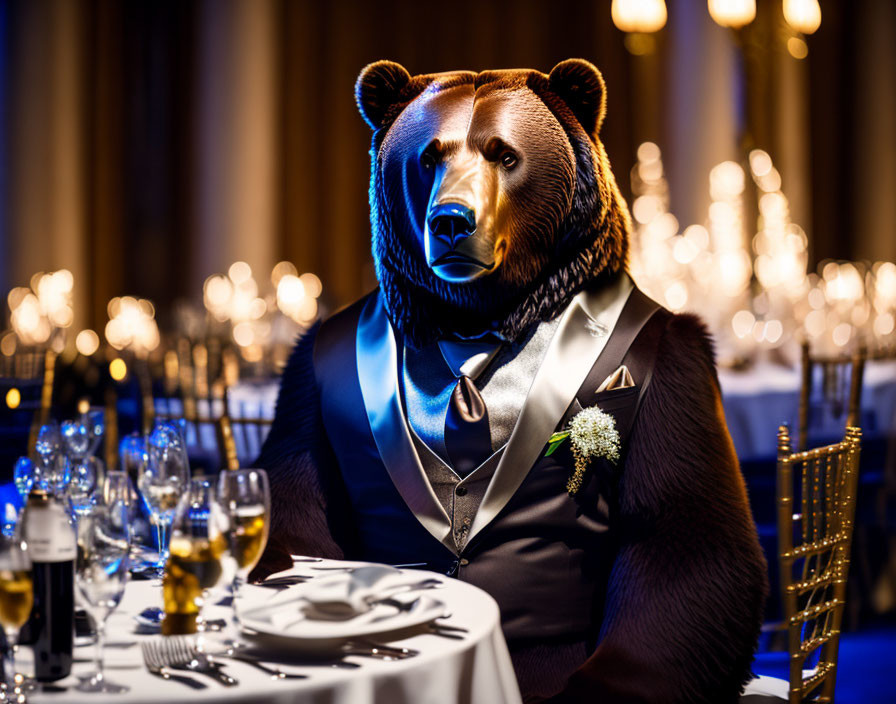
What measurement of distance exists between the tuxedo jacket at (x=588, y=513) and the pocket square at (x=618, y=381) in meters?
0.01

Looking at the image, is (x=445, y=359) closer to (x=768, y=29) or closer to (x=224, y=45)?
(x=768, y=29)

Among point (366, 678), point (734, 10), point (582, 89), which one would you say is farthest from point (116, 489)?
point (734, 10)

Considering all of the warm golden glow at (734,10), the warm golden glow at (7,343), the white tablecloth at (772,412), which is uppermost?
the warm golden glow at (734,10)

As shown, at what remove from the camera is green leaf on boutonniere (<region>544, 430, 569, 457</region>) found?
5.43 feet

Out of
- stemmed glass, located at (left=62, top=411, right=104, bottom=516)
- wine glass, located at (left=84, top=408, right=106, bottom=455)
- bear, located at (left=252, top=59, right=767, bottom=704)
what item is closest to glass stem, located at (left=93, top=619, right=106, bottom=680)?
stemmed glass, located at (left=62, top=411, right=104, bottom=516)

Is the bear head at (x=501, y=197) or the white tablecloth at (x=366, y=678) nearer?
the white tablecloth at (x=366, y=678)

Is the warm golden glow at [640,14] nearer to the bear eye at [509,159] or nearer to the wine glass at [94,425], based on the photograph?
the wine glass at [94,425]

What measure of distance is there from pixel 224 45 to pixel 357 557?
742 cm

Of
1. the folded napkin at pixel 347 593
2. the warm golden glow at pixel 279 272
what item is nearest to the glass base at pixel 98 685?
the folded napkin at pixel 347 593

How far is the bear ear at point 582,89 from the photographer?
1844mm

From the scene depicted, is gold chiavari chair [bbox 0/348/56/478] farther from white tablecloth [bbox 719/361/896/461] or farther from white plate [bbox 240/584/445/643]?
white tablecloth [bbox 719/361/896/461]

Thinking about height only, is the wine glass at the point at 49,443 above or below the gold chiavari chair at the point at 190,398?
above

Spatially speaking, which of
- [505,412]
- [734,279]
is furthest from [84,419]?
[734,279]

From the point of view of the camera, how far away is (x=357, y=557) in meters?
1.85
